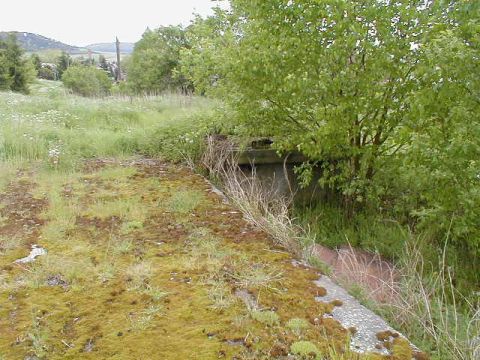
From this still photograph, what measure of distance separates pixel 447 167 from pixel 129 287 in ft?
10.3

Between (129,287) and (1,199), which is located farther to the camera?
(1,199)

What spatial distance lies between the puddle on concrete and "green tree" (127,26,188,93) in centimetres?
1668

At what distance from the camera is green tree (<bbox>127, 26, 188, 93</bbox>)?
19.8 meters

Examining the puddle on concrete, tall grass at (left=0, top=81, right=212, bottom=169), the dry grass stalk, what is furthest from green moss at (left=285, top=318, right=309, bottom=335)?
tall grass at (left=0, top=81, right=212, bottom=169)

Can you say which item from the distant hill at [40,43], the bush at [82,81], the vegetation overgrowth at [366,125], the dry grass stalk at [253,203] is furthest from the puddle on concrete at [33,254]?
the distant hill at [40,43]

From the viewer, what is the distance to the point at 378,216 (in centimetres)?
601

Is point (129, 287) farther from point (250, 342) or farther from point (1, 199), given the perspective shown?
point (1, 199)

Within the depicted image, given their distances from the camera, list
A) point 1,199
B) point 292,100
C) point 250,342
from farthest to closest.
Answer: point 292,100 → point 1,199 → point 250,342

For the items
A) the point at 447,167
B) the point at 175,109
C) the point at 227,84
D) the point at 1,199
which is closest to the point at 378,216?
the point at 447,167

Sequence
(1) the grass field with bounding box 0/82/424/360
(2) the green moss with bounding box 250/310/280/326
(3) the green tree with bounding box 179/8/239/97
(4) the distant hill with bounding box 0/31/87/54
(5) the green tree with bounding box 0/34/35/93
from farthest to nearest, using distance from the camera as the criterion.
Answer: (4) the distant hill with bounding box 0/31/87/54, (5) the green tree with bounding box 0/34/35/93, (3) the green tree with bounding box 179/8/239/97, (2) the green moss with bounding box 250/310/280/326, (1) the grass field with bounding box 0/82/424/360

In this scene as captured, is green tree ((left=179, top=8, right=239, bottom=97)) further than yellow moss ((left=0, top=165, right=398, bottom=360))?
Yes

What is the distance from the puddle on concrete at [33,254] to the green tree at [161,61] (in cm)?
1668

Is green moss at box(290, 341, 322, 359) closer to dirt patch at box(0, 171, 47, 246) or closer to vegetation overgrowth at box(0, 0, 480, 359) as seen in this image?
vegetation overgrowth at box(0, 0, 480, 359)

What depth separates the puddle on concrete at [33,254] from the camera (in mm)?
3086
